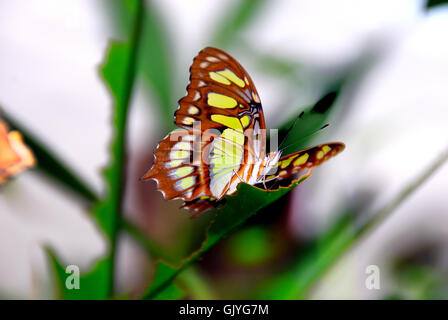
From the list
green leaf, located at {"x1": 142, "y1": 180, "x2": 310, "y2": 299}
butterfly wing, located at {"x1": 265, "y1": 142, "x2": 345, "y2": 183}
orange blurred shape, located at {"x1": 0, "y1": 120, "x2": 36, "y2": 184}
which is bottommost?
green leaf, located at {"x1": 142, "y1": 180, "x2": 310, "y2": 299}

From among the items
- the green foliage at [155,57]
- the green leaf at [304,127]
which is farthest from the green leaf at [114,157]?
the green leaf at [304,127]

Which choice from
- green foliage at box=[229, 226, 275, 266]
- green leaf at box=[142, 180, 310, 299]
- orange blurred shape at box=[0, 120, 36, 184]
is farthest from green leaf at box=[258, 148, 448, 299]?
orange blurred shape at box=[0, 120, 36, 184]

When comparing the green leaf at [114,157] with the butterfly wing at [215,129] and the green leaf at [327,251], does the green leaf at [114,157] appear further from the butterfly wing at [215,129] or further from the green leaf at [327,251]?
the green leaf at [327,251]

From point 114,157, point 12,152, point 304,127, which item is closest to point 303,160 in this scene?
point 304,127

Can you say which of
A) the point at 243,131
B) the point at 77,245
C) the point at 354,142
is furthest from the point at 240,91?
the point at 77,245

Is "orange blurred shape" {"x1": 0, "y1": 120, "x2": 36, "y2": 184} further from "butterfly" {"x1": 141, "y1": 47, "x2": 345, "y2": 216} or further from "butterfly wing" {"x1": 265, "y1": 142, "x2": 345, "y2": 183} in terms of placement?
"butterfly wing" {"x1": 265, "y1": 142, "x2": 345, "y2": 183}
